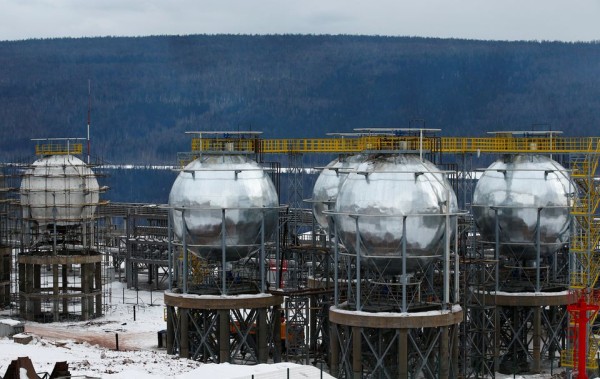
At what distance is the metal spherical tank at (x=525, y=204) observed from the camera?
2479 inches

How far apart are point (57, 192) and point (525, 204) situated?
3045 centimetres

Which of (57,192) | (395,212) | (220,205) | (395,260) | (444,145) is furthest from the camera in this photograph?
(57,192)

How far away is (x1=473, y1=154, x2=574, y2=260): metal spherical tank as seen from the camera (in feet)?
207

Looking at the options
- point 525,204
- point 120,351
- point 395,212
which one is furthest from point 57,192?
point 395,212

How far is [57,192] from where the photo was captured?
3125 inches

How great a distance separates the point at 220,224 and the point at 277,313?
18.9 feet

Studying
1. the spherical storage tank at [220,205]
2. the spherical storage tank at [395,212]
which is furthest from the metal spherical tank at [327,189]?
the spherical storage tank at [395,212]

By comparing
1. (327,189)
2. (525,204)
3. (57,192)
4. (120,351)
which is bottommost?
(120,351)

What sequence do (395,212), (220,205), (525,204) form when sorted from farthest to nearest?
(525,204) → (220,205) → (395,212)

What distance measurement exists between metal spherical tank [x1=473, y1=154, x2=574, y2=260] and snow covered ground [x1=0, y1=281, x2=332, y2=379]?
15577mm

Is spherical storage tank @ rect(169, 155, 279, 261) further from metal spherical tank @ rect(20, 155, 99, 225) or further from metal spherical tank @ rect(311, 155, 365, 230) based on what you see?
metal spherical tank @ rect(20, 155, 99, 225)

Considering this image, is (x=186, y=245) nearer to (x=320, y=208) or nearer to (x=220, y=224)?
(x=220, y=224)

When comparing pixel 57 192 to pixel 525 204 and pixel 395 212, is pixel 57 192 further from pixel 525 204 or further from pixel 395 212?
pixel 395 212

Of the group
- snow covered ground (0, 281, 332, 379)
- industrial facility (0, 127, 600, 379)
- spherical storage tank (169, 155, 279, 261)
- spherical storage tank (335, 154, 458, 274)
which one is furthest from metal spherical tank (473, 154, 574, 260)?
snow covered ground (0, 281, 332, 379)
